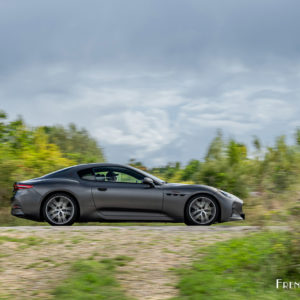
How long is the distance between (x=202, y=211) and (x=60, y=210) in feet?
9.23

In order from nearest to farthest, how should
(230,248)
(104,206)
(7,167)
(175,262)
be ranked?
(175,262)
(230,248)
(104,206)
(7,167)

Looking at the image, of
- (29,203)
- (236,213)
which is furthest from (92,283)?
(236,213)

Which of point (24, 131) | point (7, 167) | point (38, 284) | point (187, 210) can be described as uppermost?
point (24, 131)

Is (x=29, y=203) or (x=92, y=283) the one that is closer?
(x=92, y=283)

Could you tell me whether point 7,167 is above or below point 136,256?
above

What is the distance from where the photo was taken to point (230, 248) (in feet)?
23.5

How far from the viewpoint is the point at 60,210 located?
10078 millimetres

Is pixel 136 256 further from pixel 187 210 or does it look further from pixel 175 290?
pixel 187 210

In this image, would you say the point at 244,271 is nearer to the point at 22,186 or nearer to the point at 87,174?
the point at 87,174

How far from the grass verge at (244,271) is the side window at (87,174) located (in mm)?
3719

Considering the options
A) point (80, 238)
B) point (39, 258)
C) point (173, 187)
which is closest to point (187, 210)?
point (173, 187)

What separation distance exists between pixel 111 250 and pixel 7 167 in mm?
8679

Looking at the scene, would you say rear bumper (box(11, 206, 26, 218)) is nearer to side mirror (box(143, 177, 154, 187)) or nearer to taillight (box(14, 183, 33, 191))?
taillight (box(14, 183, 33, 191))

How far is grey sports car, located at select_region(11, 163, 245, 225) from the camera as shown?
10016 millimetres
